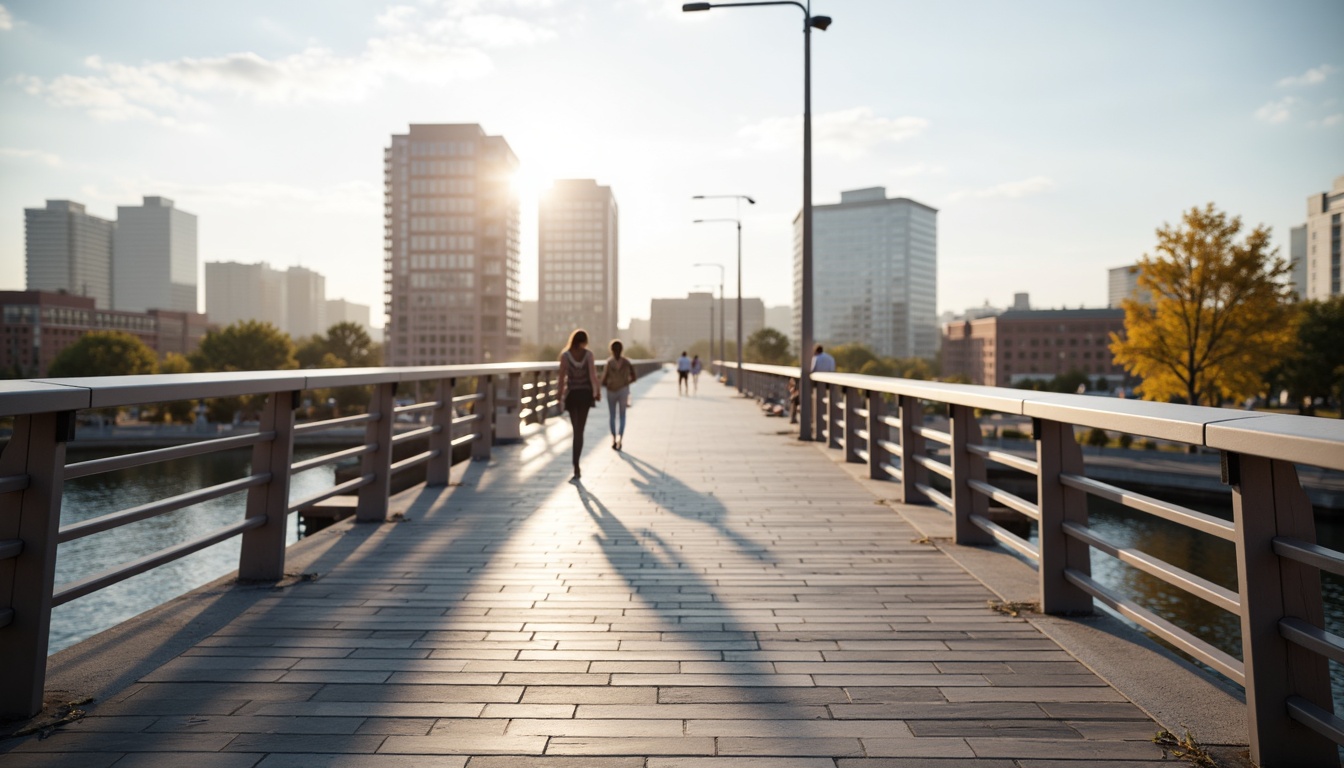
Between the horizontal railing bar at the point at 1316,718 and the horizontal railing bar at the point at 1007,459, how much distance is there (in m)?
1.93

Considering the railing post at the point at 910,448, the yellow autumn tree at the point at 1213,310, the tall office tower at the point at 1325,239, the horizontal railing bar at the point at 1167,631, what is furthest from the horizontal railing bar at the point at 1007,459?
the tall office tower at the point at 1325,239

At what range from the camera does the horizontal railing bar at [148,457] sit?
3.60 meters

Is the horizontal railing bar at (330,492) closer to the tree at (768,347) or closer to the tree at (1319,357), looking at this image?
the tree at (1319,357)

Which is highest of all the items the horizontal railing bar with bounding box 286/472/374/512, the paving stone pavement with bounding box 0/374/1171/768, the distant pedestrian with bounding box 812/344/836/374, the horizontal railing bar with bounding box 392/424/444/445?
the distant pedestrian with bounding box 812/344/836/374

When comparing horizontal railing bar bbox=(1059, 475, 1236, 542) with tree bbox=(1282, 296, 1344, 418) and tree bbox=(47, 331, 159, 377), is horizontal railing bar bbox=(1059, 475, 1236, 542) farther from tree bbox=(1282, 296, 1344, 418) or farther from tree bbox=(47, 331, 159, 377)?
tree bbox=(47, 331, 159, 377)

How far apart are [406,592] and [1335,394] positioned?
7633cm

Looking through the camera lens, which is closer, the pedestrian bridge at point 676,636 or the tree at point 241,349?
the pedestrian bridge at point 676,636

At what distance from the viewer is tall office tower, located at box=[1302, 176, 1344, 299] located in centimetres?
13838

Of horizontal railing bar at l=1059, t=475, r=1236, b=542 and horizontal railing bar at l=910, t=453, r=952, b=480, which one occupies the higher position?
horizontal railing bar at l=1059, t=475, r=1236, b=542

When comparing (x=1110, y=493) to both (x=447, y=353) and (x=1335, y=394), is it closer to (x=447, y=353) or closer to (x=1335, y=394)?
(x=1335, y=394)

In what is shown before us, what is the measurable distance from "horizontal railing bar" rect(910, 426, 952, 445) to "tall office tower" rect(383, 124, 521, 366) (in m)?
159

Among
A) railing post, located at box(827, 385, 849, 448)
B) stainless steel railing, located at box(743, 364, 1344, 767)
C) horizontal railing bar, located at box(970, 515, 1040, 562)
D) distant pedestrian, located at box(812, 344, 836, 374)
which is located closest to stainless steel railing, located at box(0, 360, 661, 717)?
stainless steel railing, located at box(743, 364, 1344, 767)

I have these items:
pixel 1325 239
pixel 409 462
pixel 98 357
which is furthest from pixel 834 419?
pixel 1325 239

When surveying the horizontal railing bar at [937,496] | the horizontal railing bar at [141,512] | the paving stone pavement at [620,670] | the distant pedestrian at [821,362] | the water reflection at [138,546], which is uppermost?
the distant pedestrian at [821,362]
